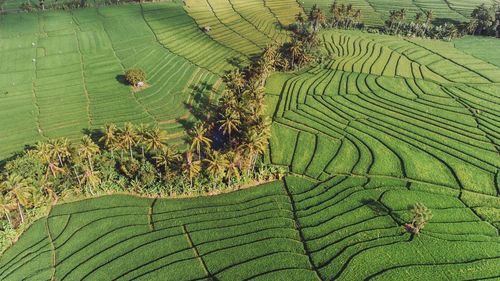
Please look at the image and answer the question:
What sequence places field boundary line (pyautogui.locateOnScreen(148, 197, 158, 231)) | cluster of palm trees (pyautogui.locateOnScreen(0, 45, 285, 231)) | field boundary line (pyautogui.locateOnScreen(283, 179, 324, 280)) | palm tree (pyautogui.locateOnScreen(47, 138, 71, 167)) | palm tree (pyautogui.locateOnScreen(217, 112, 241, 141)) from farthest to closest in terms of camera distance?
1. palm tree (pyautogui.locateOnScreen(217, 112, 241, 141))
2. palm tree (pyautogui.locateOnScreen(47, 138, 71, 167))
3. cluster of palm trees (pyautogui.locateOnScreen(0, 45, 285, 231))
4. field boundary line (pyautogui.locateOnScreen(148, 197, 158, 231))
5. field boundary line (pyautogui.locateOnScreen(283, 179, 324, 280))

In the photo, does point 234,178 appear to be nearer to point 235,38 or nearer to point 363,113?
A: point 363,113

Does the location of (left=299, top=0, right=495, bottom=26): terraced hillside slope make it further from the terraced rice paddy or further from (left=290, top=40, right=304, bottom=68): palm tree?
(left=290, top=40, right=304, bottom=68): palm tree

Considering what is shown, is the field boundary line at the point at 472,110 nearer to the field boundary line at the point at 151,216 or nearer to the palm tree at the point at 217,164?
the palm tree at the point at 217,164

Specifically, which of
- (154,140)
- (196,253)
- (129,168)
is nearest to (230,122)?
(154,140)

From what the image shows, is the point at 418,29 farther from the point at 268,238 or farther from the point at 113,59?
the point at 268,238

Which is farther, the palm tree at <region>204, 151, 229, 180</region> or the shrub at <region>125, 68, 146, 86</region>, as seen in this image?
the shrub at <region>125, 68, 146, 86</region>

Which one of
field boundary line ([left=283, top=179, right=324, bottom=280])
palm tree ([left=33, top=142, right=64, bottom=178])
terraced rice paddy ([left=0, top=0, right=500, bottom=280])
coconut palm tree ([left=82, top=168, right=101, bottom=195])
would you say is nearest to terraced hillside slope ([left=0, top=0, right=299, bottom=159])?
terraced rice paddy ([left=0, top=0, right=500, bottom=280])
